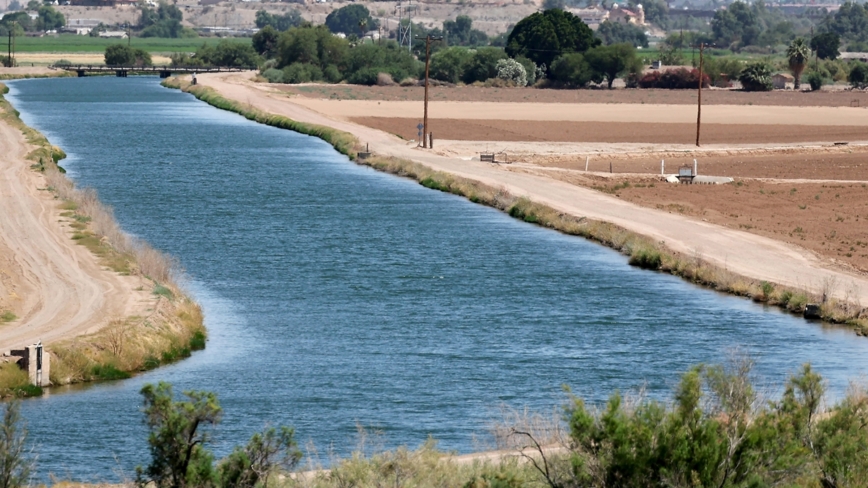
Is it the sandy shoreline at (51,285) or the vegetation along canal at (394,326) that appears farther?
the sandy shoreline at (51,285)

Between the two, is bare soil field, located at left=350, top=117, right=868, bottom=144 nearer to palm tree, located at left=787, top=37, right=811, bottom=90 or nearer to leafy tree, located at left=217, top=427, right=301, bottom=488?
palm tree, located at left=787, top=37, right=811, bottom=90

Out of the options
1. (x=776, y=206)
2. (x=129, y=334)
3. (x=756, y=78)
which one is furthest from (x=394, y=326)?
(x=756, y=78)

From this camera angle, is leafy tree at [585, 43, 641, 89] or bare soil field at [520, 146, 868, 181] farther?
leafy tree at [585, 43, 641, 89]

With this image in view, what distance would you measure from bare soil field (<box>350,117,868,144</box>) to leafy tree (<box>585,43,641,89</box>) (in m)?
70.4

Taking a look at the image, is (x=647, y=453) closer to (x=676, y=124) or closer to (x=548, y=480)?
(x=548, y=480)

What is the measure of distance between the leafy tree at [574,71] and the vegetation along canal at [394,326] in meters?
128

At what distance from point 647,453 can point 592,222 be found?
38300 mm

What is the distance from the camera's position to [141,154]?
283 feet

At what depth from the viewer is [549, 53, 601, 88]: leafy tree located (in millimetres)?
191750

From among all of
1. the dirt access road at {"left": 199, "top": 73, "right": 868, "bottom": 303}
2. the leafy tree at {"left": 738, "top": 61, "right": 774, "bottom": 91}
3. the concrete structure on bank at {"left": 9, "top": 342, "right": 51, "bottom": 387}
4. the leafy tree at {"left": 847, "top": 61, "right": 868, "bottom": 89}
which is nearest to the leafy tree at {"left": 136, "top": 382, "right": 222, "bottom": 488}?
the concrete structure on bank at {"left": 9, "top": 342, "right": 51, "bottom": 387}

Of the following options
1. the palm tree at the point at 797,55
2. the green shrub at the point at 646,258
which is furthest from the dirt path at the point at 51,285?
the palm tree at the point at 797,55

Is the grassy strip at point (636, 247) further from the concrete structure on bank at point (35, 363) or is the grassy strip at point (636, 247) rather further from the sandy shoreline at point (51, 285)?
the concrete structure on bank at point (35, 363)

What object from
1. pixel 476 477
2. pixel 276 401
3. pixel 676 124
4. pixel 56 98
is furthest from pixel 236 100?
pixel 476 477

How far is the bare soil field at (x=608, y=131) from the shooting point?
103125 millimetres
